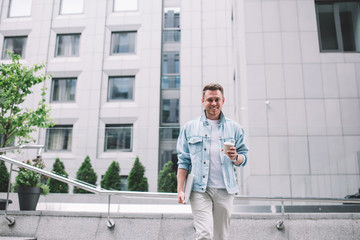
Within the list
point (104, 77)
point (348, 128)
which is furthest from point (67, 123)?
point (348, 128)

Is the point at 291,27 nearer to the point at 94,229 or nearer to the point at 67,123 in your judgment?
the point at 94,229

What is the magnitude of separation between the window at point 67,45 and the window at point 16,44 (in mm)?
2110

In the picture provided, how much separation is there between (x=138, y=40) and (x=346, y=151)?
540 inches

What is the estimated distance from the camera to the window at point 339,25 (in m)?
11.1

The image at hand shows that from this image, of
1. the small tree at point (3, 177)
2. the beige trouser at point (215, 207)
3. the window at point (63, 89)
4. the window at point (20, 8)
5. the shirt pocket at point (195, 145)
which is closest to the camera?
the beige trouser at point (215, 207)

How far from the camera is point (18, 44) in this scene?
2064cm

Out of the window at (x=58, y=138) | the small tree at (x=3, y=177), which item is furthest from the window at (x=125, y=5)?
the small tree at (x=3, y=177)

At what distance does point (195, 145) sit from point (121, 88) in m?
16.4

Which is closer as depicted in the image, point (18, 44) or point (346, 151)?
point (346, 151)

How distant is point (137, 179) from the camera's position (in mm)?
11664

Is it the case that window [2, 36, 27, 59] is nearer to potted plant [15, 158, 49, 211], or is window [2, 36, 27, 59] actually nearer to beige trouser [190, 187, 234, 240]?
potted plant [15, 158, 49, 211]

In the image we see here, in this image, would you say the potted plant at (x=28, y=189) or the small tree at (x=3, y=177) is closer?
the potted plant at (x=28, y=189)

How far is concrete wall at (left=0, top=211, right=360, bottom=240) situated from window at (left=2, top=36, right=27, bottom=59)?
1708cm

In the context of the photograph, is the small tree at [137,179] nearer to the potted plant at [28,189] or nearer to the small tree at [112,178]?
the small tree at [112,178]
